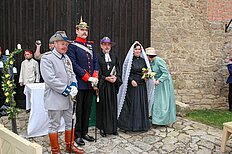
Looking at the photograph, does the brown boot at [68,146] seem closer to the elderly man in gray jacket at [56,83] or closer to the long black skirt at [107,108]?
the elderly man in gray jacket at [56,83]

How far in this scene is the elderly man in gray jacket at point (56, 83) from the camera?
11.2 feet

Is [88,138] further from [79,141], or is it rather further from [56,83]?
[56,83]

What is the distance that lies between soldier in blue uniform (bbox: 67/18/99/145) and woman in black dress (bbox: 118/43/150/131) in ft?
2.83

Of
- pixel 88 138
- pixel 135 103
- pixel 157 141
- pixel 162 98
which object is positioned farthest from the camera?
pixel 162 98

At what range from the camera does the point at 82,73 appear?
4023 mm

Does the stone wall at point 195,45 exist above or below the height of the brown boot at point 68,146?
above

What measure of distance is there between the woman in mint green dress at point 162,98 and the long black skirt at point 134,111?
1.26 feet

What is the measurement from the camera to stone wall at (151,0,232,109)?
7.41 m

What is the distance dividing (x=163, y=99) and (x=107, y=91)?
129 cm

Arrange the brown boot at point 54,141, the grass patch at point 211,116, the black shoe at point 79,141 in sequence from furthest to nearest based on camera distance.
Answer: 1. the grass patch at point 211,116
2. the black shoe at point 79,141
3. the brown boot at point 54,141

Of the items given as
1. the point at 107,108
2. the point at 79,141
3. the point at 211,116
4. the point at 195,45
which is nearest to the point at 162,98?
the point at 107,108

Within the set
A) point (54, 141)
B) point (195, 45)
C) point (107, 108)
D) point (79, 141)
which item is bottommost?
point (79, 141)

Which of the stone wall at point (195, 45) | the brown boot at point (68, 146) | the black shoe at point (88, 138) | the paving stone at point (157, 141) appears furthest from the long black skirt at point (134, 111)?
the stone wall at point (195, 45)

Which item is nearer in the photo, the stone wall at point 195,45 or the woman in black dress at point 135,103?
the woman in black dress at point 135,103
